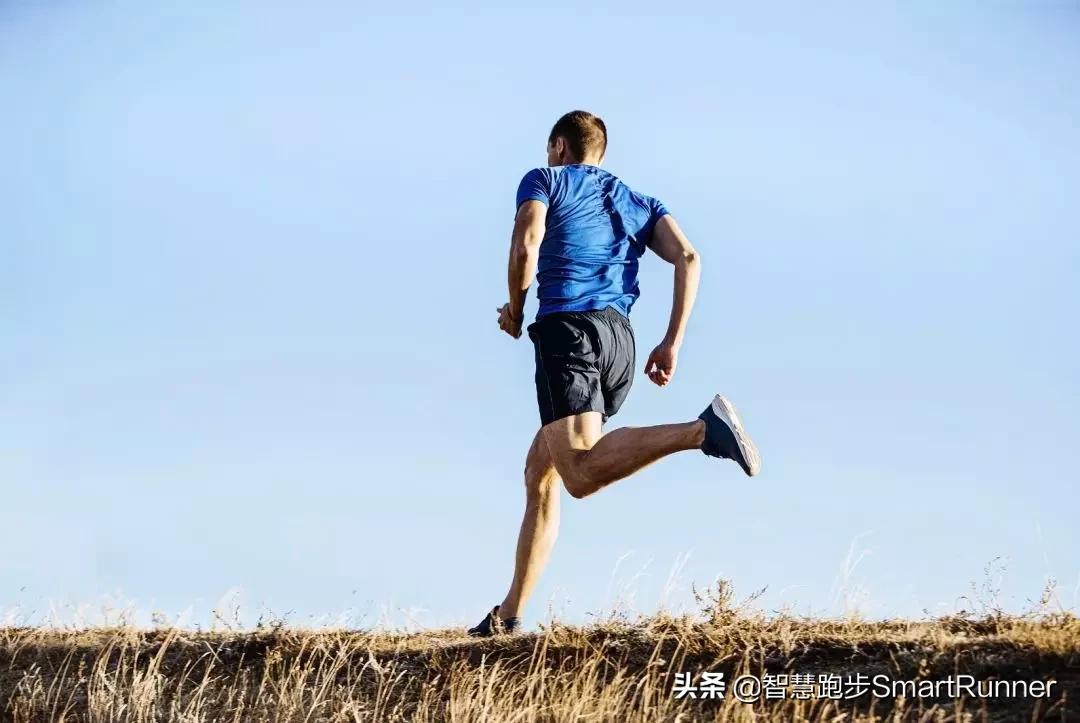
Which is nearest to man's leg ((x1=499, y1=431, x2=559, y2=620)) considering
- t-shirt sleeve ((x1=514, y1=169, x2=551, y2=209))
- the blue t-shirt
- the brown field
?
the brown field

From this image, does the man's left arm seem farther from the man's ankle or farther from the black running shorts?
the man's ankle

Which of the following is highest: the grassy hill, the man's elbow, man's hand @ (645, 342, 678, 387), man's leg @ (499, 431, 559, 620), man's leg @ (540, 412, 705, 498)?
the man's elbow

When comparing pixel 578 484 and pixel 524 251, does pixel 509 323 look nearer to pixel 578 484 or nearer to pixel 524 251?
pixel 524 251

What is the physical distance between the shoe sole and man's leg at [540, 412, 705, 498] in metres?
0.12

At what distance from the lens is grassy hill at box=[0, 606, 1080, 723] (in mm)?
4910

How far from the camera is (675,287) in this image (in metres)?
6.38

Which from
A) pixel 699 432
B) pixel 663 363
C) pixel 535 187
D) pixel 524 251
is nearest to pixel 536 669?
pixel 699 432

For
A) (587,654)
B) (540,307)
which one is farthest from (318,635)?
(540,307)

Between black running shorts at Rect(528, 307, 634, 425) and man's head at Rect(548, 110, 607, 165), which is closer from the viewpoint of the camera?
black running shorts at Rect(528, 307, 634, 425)

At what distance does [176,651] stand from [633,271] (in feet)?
10.7

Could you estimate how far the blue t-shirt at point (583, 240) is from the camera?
616 cm

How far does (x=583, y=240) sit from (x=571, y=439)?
1082 mm

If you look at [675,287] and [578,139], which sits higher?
[578,139]

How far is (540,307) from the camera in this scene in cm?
622
